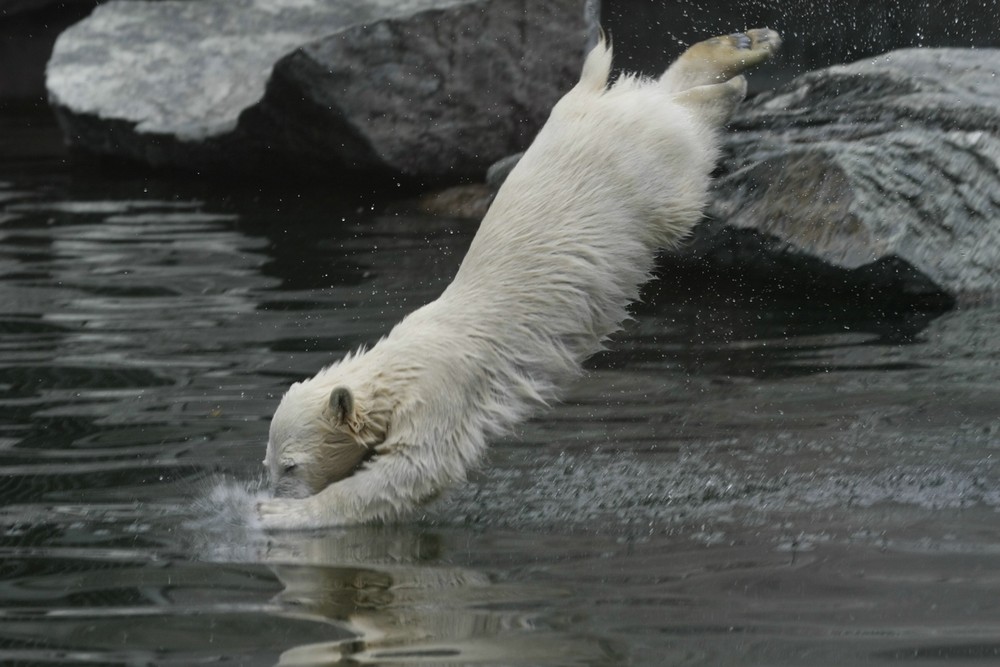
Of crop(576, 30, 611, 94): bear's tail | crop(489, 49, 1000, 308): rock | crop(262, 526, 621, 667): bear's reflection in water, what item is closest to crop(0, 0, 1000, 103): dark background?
crop(489, 49, 1000, 308): rock

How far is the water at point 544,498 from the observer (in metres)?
3.00

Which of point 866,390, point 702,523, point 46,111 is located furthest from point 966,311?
point 46,111

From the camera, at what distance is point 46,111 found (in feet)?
45.7

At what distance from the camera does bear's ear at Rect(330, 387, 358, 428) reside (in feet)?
12.6

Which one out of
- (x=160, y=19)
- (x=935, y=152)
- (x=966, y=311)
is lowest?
(x=160, y=19)

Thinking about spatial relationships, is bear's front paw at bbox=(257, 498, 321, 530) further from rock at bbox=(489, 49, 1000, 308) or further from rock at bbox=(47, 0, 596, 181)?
rock at bbox=(47, 0, 596, 181)

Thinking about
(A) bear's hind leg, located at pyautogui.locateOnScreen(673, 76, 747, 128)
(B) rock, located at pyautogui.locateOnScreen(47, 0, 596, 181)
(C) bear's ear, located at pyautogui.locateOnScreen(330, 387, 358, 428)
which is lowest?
(B) rock, located at pyautogui.locateOnScreen(47, 0, 596, 181)

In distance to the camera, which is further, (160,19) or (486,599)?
(160,19)

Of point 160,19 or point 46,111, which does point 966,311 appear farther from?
point 46,111

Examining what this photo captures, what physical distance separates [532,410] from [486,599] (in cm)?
127

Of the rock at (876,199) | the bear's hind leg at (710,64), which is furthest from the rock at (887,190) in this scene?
the bear's hind leg at (710,64)

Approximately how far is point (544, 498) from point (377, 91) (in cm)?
544

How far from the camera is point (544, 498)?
4.06 meters

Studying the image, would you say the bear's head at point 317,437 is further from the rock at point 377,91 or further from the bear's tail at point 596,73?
the rock at point 377,91
